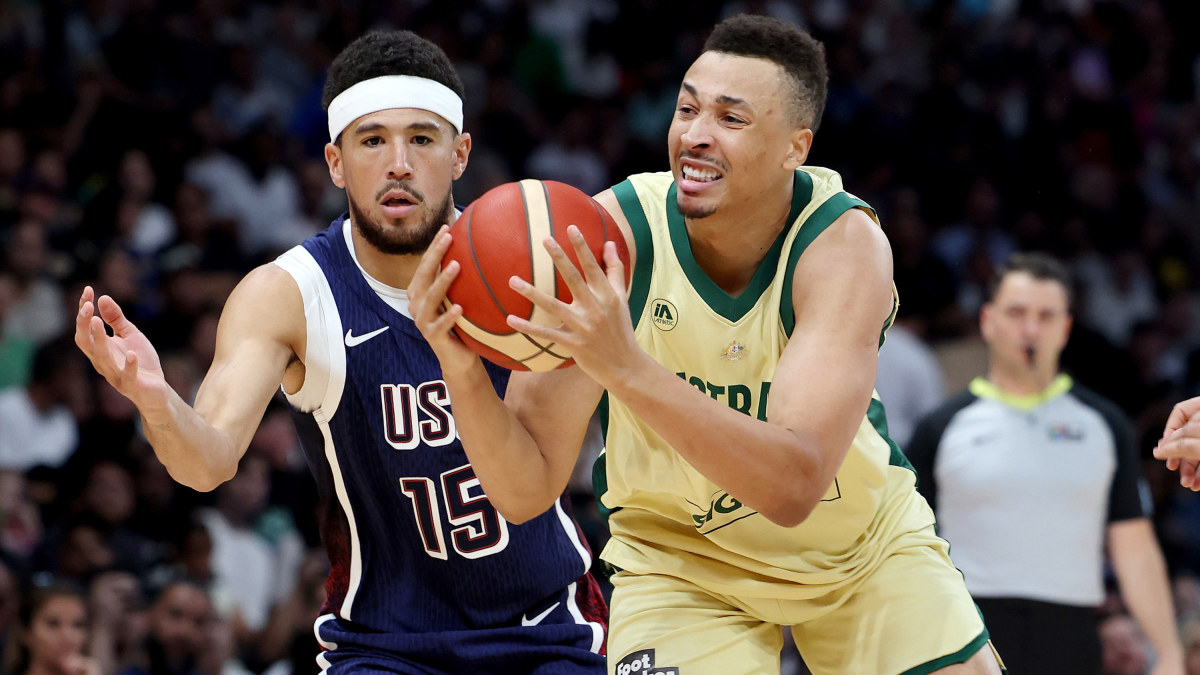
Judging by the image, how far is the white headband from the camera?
157 inches

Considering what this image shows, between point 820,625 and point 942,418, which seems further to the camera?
point 942,418

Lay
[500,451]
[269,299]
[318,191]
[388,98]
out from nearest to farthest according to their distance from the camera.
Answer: [500,451] → [269,299] → [388,98] → [318,191]

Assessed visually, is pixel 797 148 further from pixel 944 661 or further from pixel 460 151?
pixel 944 661

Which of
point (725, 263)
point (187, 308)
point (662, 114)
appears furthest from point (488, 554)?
point (662, 114)

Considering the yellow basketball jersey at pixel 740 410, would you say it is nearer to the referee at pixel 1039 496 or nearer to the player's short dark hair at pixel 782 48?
the player's short dark hair at pixel 782 48

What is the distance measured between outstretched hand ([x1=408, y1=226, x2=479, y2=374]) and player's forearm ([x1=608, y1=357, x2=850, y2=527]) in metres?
0.42

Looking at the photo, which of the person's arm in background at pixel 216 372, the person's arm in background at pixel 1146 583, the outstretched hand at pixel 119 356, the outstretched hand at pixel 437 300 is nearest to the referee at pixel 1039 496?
the person's arm in background at pixel 1146 583

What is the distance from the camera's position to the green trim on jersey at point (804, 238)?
3.49 meters

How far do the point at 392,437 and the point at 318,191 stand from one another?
→ 589 centimetres

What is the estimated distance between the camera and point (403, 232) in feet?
13.0

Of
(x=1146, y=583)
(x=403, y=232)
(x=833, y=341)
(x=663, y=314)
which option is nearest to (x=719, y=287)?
(x=663, y=314)

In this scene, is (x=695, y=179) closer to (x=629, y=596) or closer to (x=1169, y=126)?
(x=629, y=596)

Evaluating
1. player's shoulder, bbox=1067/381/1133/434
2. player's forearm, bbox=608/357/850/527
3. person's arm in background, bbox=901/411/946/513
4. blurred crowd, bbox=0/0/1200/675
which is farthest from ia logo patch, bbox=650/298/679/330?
blurred crowd, bbox=0/0/1200/675

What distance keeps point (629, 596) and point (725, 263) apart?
898 mm
